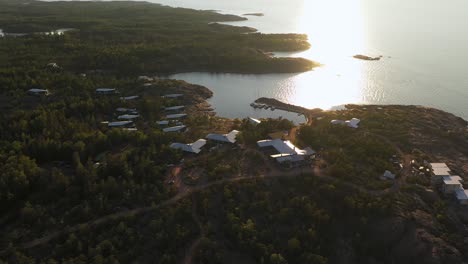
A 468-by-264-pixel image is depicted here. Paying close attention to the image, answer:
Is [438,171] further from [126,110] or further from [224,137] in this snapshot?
[126,110]

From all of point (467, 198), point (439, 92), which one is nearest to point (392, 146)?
point (467, 198)

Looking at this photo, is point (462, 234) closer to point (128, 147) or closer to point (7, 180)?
point (128, 147)

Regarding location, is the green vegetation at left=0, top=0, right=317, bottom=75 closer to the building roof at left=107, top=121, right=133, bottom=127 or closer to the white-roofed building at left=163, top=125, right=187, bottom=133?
the building roof at left=107, top=121, right=133, bottom=127

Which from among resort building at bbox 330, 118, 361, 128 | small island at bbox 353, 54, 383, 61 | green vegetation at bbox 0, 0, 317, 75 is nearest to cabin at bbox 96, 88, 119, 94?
green vegetation at bbox 0, 0, 317, 75

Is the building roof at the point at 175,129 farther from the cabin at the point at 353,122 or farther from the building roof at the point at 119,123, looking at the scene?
the cabin at the point at 353,122

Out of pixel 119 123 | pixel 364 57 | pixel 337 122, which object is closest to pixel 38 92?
pixel 119 123
